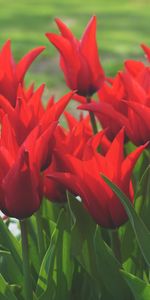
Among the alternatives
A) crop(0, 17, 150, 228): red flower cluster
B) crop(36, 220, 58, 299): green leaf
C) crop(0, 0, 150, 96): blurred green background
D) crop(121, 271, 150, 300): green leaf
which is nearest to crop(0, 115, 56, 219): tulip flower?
crop(0, 17, 150, 228): red flower cluster

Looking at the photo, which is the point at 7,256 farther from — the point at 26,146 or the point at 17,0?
the point at 17,0

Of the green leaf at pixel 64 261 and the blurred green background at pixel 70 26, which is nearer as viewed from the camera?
the green leaf at pixel 64 261

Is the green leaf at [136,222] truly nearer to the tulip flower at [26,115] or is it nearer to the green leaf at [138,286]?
the green leaf at [138,286]

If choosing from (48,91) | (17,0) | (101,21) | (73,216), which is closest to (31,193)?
(73,216)

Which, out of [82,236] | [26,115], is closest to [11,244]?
[82,236]

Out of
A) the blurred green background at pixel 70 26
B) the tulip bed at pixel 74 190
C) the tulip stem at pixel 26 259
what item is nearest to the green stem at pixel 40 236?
the tulip bed at pixel 74 190
